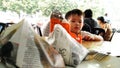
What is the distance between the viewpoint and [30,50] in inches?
33.9

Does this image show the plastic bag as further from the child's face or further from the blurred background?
the blurred background

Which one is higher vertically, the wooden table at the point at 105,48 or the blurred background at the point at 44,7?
the blurred background at the point at 44,7

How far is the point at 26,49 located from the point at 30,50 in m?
0.02

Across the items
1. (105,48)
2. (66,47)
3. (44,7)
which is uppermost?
(44,7)

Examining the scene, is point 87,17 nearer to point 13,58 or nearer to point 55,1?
point 55,1

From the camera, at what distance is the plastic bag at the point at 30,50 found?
84 centimetres

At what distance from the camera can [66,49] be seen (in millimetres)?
975

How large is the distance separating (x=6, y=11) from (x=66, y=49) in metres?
4.50

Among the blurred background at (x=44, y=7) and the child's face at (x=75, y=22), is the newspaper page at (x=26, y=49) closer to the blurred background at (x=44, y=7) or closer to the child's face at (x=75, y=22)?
the child's face at (x=75, y=22)

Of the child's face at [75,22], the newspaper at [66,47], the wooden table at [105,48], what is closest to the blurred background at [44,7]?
the child's face at [75,22]

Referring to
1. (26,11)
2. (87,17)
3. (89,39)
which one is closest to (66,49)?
(89,39)

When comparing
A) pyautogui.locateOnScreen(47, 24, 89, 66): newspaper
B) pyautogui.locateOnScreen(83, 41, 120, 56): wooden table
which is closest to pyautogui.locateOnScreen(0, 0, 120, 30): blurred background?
pyautogui.locateOnScreen(83, 41, 120, 56): wooden table

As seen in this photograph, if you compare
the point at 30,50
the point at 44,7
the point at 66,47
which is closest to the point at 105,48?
the point at 66,47

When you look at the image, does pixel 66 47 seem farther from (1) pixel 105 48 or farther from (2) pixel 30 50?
(1) pixel 105 48
